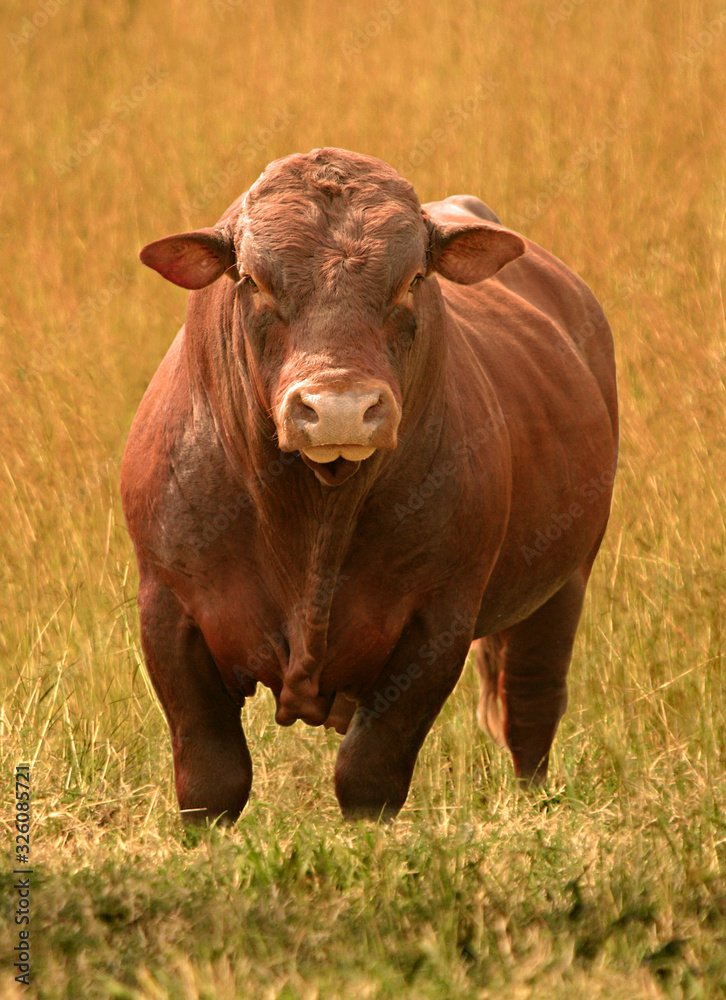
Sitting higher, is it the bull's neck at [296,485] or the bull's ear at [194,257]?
the bull's ear at [194,257]

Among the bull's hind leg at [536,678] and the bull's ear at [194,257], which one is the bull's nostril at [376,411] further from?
the bull's hind leg at [536,678]

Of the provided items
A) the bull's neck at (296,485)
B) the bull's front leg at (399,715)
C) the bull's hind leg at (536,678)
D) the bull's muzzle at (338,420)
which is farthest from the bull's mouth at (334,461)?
the bull's hind leg at (536,678)

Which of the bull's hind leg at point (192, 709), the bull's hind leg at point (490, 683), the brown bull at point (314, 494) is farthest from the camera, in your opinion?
the bull's hind leg at point (490, 683)

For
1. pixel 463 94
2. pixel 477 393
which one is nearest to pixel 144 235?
pixel 463 94

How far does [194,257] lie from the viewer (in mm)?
3480

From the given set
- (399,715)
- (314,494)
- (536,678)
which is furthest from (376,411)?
(536,678)

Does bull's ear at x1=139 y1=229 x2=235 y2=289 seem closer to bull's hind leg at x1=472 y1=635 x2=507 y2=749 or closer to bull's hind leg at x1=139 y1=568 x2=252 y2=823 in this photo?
bull's hind leg at x1=139 y1=568 x2=252 y2=823

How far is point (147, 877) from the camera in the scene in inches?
129

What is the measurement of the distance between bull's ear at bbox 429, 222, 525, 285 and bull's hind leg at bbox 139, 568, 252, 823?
43.8 inches

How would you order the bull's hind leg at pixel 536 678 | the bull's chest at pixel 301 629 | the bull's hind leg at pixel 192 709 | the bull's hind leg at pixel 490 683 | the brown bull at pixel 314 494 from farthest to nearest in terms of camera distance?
the bull's hind leg at pixel 490 683, the bull's hind leg at pixel 536 678, the bull's hind leg at pixel 192 709, the bull's chest at pixel 301 629, the brown bull at pixel 314 494

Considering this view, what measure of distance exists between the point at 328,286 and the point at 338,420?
1.27 ft

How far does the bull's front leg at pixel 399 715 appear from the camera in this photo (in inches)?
144

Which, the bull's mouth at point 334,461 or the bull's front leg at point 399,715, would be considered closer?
the bull's mouth at point 334,461

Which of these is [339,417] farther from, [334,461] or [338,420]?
[334,461]
